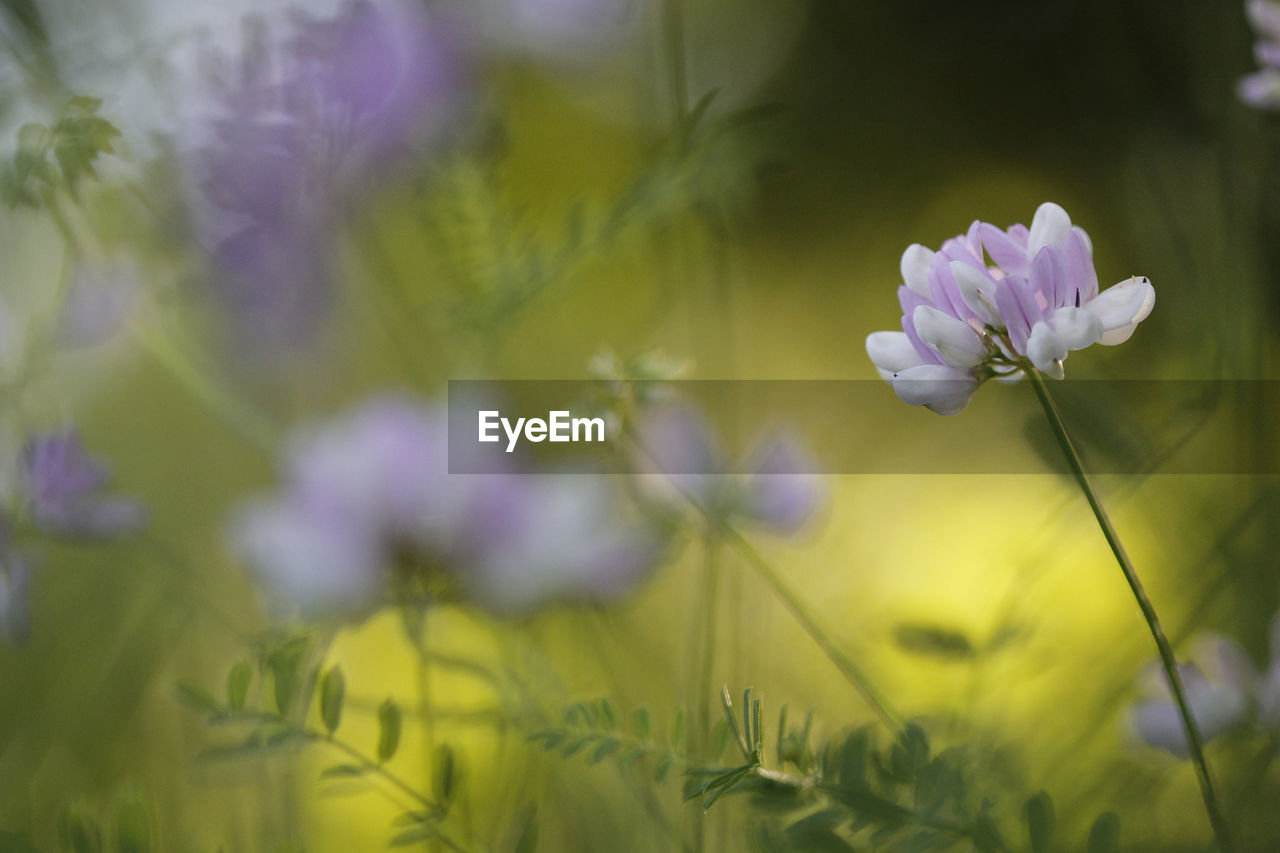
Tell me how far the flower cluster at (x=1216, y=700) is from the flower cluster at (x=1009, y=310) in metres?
0.12

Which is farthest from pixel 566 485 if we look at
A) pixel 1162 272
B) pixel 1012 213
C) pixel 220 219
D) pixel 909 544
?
pixel 1012 213

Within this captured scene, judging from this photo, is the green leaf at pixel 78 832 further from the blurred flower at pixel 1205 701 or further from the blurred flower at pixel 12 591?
the blurred flower at pixel 1205 701

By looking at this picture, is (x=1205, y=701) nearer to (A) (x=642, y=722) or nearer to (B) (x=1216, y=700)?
(B) (x=1216, y=700)

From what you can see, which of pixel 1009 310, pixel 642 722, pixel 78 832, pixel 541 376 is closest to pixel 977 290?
pixel 1009 310

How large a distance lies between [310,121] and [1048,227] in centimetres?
27

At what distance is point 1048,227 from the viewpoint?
20 cm

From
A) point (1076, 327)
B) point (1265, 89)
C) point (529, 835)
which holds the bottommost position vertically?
point (529, 835)

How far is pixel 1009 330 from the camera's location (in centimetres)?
21

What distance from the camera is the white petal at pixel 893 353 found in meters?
0.22

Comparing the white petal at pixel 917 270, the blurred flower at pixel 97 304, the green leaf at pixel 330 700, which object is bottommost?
the green leaf at pixel 330 700

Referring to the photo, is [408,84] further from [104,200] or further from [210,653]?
[210,653]

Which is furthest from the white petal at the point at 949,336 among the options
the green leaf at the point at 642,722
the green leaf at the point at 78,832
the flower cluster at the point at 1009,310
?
the green leaf at the point at 78,832

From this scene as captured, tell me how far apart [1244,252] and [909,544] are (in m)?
0.38

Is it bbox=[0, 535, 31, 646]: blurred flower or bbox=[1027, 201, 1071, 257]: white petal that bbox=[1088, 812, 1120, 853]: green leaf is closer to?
bbox=[1027, 201, 1071, 257]: white petal
